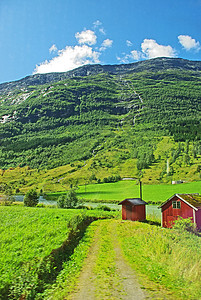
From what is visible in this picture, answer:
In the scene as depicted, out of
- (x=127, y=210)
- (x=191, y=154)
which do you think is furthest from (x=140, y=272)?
(x=191, y=154)

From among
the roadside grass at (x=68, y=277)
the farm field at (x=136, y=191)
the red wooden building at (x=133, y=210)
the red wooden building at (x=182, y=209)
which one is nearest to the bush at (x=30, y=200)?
the farm field at (x=136, y=191)

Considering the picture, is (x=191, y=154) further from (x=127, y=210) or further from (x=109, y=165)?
(x=127, y=210)

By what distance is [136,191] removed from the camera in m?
111

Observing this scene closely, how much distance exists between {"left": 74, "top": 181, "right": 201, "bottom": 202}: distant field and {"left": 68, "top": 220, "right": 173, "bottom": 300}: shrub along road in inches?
2961

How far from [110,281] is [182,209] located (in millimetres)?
34081

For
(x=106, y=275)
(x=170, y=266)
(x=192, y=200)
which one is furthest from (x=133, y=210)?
(x=106, y=275)

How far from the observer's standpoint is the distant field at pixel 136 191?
93.6 metres

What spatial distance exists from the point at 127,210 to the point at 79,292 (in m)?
41.5

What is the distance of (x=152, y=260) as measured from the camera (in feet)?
51.5

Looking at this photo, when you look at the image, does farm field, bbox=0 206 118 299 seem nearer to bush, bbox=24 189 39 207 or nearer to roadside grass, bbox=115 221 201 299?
roadside grass, bbox=115 221 201 299

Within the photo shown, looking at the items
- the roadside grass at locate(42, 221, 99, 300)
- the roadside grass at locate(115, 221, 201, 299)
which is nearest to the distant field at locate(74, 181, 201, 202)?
the roadside grass at locate(115, 221, 201, 299)

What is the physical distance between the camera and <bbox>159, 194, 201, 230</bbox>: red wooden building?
3981 cm

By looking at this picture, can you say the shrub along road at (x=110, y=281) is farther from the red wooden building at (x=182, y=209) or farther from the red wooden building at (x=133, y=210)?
the red wooden building at (x=133, y=210)

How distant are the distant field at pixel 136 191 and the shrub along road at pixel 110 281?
7522 cm
